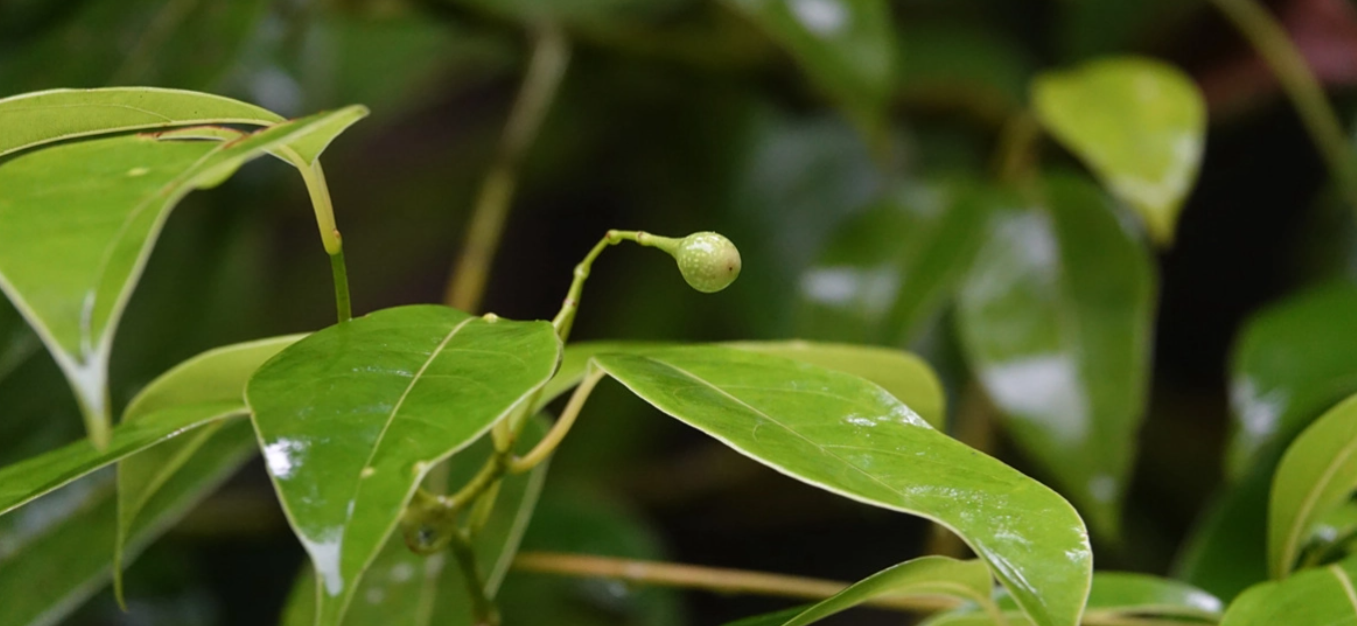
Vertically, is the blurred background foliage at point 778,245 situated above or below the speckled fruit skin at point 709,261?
below

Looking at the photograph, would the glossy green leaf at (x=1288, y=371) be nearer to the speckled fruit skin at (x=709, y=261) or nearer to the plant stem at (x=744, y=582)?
the plant stem at (x=744, y=582)

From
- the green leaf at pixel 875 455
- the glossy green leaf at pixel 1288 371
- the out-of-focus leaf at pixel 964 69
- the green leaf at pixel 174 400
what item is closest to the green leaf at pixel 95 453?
the green leaf at pixel 174 400

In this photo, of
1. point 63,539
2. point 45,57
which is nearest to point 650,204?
point 45,57

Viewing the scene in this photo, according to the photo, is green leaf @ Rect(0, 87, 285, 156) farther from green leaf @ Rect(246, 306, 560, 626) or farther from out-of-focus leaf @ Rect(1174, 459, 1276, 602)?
out-of-focus leaf @ Rect(1174, 459, 1276, 602)

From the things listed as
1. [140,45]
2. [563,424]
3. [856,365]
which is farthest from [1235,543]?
[140,45]

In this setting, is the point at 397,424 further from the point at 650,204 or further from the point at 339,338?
the point at 650,204

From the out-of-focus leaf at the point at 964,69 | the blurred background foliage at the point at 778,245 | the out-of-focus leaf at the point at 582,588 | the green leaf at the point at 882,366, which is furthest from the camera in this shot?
the out-of-focus leaf at the point at 964,69
